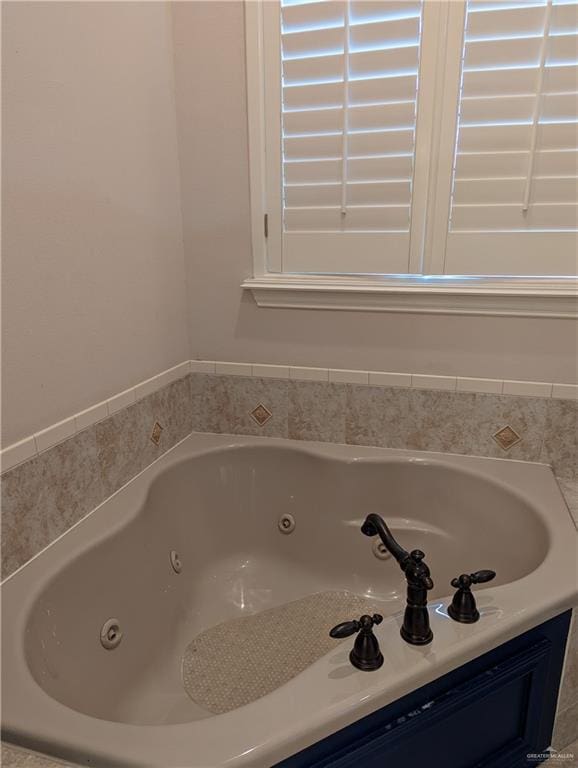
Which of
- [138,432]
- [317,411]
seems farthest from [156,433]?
[317,411]

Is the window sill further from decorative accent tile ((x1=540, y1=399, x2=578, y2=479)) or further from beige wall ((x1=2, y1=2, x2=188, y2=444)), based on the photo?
beige wall ((x1=2, y1=2, x2=188, y2=444))

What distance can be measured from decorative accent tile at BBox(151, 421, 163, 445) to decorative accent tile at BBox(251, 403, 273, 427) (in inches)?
Answer: 13.3

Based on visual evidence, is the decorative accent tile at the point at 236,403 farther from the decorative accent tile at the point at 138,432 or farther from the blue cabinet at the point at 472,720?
the blue cabinet at the point at 472,720

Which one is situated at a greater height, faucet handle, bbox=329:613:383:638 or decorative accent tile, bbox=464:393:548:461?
decorative accent tile, bbox=464:393:548:461

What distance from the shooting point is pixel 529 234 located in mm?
1419

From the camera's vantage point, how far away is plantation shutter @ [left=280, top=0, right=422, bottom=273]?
1.40 metres

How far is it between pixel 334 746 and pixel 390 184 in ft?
4.57

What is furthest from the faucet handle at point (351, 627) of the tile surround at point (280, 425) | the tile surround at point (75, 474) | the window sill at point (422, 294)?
the window sill at point (422, 294)

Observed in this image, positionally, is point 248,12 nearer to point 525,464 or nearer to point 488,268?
point 488,268

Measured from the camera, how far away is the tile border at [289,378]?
3.98ft

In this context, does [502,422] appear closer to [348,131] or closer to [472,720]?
[472,720]

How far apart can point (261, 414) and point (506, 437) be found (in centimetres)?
82

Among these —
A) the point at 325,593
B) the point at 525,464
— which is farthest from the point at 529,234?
the point at 325,593

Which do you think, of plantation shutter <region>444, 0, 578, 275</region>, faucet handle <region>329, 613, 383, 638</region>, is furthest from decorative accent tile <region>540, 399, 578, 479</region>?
faucet handle <region>329, 613, 383, 638</region>
